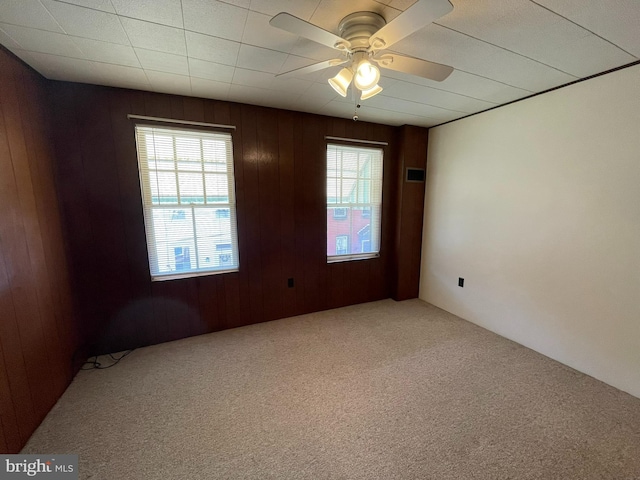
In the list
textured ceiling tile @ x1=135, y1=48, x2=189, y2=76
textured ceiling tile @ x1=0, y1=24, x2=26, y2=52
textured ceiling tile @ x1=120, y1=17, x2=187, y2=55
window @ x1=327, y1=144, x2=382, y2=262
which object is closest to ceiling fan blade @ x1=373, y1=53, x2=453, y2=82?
textured ceiling tile @ x1=120, y1=17, x2=187, y2=55

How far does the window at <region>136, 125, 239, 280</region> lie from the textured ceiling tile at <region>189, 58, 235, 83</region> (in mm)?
604

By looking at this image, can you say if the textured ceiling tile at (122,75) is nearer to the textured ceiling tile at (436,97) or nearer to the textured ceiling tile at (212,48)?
the textured ceiling tile at (212,48)

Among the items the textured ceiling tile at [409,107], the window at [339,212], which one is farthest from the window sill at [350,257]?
the textured ceiling tile at [409,107]

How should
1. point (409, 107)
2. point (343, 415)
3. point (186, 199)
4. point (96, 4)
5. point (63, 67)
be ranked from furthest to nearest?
point (409, 107)
point (186, 199)
point (63, 67)
point (343, 415)
point (96, 4)

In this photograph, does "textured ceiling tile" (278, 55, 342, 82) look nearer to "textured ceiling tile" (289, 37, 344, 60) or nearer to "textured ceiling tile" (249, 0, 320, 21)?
"textured ceiling tile" (289, 37, 344, 60)

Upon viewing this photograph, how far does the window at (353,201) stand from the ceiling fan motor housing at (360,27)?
5.65 feet

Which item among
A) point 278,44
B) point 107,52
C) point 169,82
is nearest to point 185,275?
point 169,82

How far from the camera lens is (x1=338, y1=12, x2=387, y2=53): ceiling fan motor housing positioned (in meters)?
1.32

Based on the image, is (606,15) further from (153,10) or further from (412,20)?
(153,10)

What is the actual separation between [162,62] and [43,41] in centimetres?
61

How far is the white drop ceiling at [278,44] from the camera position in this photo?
1.28 m

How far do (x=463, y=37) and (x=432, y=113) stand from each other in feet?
4.77

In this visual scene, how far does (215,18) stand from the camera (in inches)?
54.0

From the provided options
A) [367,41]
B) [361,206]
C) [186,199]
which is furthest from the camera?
[361,206]
